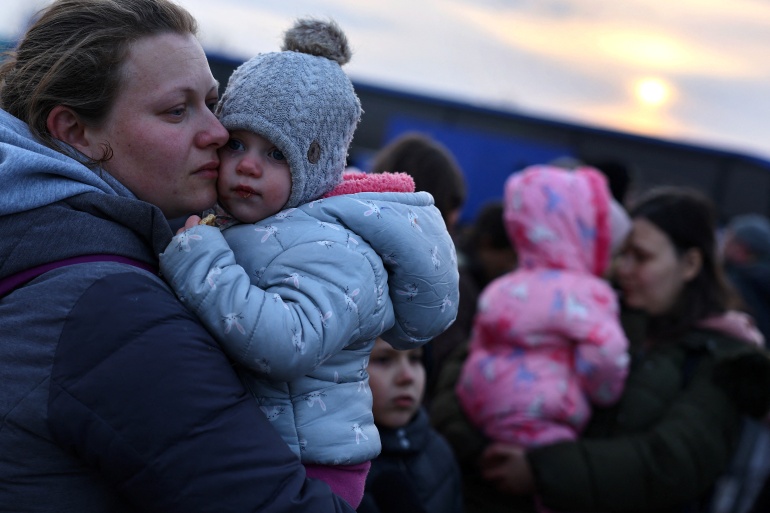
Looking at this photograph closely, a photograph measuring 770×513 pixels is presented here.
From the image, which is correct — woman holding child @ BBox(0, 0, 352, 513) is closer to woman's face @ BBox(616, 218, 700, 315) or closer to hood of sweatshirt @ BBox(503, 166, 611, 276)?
hood of sweatshirt @ BBox(503, 166, 611, 276)

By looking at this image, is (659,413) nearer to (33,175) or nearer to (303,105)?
(303,105)

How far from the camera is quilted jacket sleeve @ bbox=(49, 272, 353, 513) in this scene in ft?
4.27

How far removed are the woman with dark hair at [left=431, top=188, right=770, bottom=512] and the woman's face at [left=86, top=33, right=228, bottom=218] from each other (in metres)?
2.04

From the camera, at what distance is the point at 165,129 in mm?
1657

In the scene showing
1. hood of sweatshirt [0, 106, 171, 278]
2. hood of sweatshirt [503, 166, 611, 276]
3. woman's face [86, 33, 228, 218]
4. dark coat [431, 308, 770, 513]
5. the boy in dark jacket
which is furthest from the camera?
hood of sweatshirt [503, 166, 611, 276]

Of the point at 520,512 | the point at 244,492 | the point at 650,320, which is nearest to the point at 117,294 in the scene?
the point at 244,492

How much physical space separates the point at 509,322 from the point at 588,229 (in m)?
0.56

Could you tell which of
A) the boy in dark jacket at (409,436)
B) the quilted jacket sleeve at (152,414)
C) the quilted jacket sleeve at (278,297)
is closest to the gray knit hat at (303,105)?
the quilted jacket sleeve at (278,297)

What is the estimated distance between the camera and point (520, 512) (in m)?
3.32

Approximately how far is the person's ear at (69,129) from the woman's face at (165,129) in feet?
0.06

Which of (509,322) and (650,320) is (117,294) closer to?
(509,322)

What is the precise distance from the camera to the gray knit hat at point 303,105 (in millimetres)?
1633

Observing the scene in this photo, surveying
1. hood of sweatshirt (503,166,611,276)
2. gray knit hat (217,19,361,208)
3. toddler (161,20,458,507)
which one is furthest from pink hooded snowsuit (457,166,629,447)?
gray knit hat (217,19,361,208)

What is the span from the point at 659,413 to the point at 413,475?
1.19 m
